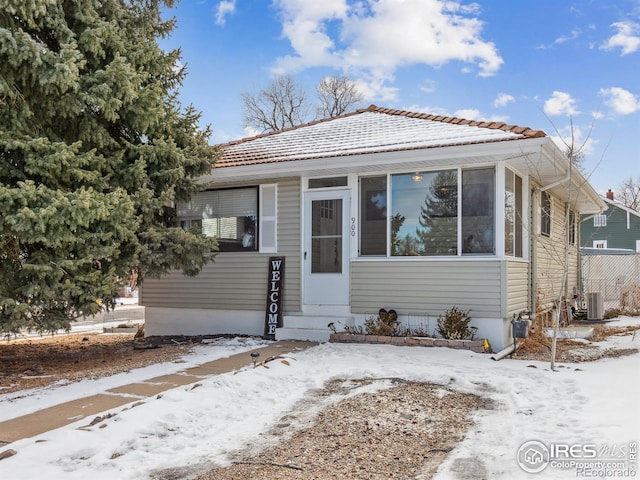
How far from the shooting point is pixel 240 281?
29.2 ft

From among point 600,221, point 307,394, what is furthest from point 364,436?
point 600,221

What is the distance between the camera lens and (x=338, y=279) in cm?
819

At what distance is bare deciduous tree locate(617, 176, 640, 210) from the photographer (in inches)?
1373

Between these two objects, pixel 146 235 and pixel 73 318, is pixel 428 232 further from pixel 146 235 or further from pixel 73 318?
pixel 73 318

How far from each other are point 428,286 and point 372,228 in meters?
1.24

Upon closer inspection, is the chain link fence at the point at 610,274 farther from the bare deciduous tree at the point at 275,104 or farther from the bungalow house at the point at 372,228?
the bare deciduous tree at the point at 275,104

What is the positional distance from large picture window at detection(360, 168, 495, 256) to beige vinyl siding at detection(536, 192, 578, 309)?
6.76 ft

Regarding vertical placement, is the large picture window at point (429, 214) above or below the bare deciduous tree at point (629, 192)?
below

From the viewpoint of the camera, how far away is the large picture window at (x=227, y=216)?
8859 mm

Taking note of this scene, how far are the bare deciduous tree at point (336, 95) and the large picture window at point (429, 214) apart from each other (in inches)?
758

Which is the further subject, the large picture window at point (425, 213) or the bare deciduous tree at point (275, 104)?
the bare deciduous tree at point (275, 104)

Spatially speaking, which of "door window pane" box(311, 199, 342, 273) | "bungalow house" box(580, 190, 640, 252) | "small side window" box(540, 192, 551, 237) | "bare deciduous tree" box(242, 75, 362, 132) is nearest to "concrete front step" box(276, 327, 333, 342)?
"door window pane" box(311, 199, 342, 273)

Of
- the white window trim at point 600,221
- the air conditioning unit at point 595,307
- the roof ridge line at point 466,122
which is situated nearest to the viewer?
the roof ridge line at point 466,122

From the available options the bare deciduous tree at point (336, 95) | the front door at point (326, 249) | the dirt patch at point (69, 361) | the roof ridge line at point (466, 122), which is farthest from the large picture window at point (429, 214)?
the bare deciduous tree at point (336, 95)
